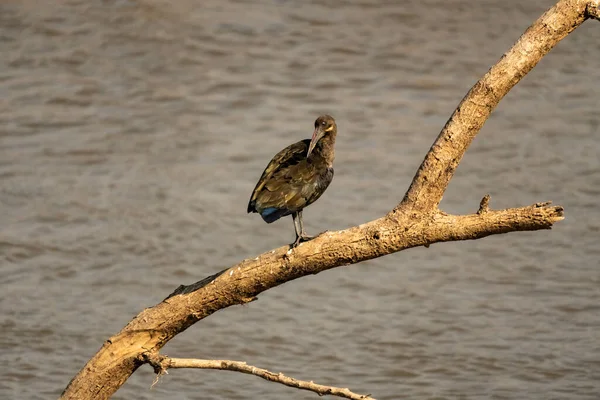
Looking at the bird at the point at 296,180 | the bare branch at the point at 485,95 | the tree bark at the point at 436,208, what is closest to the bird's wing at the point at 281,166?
the bird at the point at 296,180

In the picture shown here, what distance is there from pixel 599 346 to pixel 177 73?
5109 mm

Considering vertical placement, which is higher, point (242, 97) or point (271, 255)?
point (242, 97)

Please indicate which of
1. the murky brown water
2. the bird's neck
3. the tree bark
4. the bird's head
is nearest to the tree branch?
the tree bark

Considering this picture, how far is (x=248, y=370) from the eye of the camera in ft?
14.3

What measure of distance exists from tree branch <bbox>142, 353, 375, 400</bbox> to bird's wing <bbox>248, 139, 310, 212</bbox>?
0.70 m

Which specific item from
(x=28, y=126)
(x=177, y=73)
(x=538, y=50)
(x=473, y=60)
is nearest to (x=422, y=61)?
(x=473, y=60)

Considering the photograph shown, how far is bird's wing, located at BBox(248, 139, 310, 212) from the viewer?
4.80 metres

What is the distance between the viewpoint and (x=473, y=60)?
1120 cm

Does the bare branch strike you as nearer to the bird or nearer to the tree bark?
the tree bark

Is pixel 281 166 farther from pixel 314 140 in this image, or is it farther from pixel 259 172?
pixel 259 172

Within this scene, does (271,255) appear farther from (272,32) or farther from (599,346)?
(272,32)

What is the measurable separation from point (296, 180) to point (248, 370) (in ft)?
2.93

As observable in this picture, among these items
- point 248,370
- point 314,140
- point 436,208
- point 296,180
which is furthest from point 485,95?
point 248,370

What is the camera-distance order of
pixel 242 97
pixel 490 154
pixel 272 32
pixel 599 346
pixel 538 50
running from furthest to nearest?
pixel 272 32, pixel 242 97, pixel 490 154, pixel 599 346, pixel 538 50
